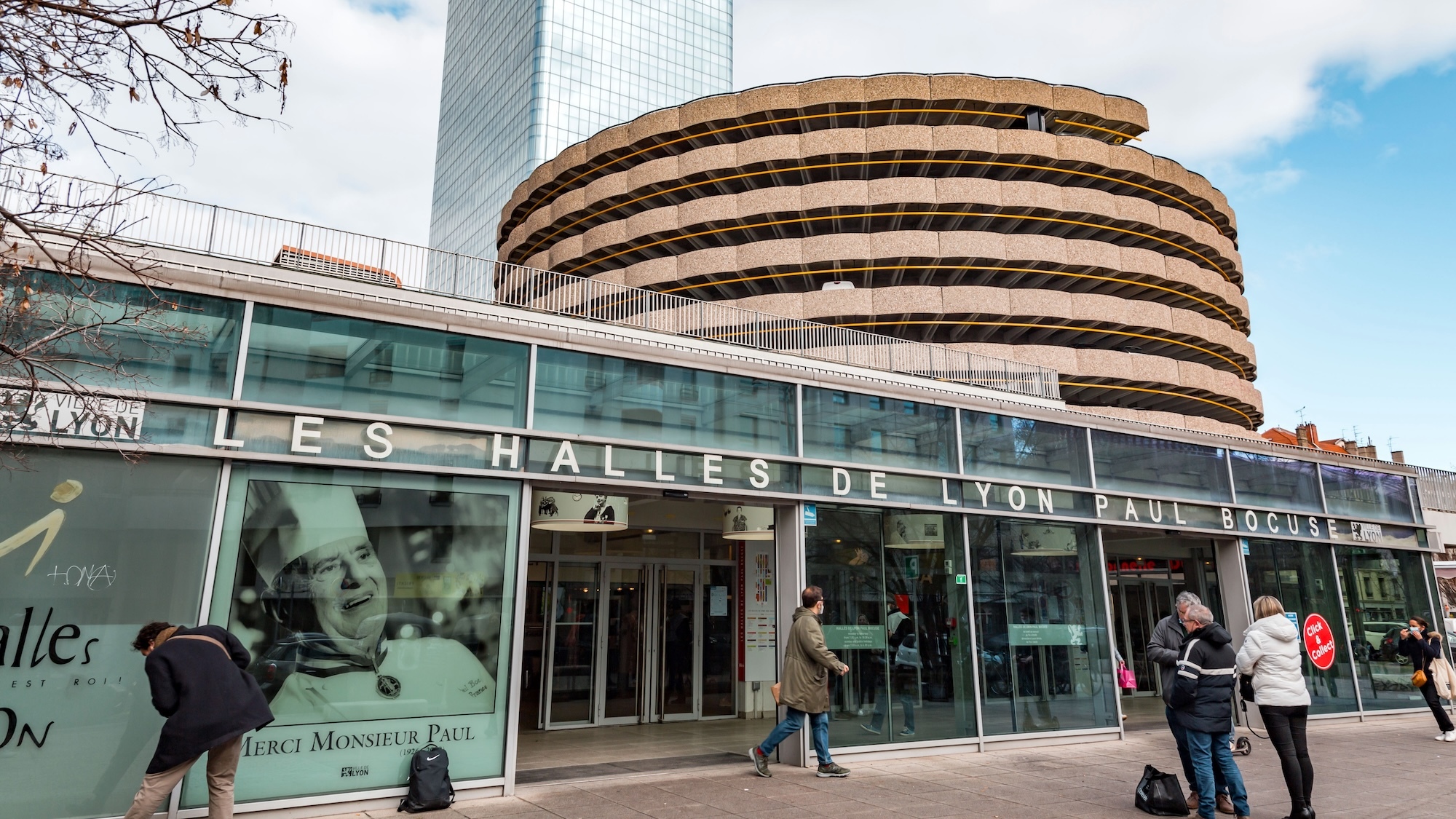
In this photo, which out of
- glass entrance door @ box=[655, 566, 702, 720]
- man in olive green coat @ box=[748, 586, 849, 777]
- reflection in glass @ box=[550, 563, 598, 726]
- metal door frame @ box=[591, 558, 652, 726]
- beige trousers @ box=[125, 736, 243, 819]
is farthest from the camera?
glass entrance door @ box=[655, 566, 702, 720]

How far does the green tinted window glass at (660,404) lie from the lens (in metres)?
9.32

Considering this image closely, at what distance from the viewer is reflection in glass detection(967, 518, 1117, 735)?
11.8m

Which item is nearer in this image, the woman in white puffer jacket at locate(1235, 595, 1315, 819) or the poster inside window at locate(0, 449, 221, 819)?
the poster inside window at locate(0, 449, 221, 819)

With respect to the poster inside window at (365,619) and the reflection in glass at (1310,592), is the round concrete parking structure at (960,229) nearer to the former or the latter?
the reflection in glass at (1310,592)

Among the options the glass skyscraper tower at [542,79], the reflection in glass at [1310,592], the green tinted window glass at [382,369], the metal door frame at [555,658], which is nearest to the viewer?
the green tinted window glass at [382,369]

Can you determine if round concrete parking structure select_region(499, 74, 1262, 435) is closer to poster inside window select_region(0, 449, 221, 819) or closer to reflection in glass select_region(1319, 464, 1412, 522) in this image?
reflection in glass select_region(1319, 464, 1412, 522)

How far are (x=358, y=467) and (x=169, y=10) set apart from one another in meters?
4.32

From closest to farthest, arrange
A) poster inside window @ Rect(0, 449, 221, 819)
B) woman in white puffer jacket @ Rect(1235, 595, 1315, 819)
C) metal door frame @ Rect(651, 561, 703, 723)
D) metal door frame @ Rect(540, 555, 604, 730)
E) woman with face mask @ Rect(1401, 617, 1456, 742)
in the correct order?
poster inside window @ Rect(0, 449, 221, 819) → woman in white puffer jacket @ Rect(1235, 595, 1315, 819) → woman with face mask @ Rect(1401, 617, 1456, 742) → metal door frame @ Rect(540, 555, 604, 730) → metal door frame @ Rect(651, 561, 703, 723)

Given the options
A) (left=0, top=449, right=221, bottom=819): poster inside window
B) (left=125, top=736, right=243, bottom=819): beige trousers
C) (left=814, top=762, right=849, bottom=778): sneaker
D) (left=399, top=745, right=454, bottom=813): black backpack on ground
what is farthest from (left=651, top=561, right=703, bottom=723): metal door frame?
(left=125, top=736, right=243, bottom=819): beige trousers

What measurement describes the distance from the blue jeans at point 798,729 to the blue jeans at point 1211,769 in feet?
Answer: 11.1

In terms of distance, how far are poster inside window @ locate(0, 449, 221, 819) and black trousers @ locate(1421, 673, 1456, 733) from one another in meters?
15.1

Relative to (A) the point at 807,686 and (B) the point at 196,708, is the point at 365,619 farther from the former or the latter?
(A) the point at 807,686

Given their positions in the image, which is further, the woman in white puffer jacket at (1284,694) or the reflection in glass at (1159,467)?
the reflection in glass at (1159,467)

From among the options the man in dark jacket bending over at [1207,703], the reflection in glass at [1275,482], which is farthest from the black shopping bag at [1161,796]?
the reflection in glass at [1275,482]
